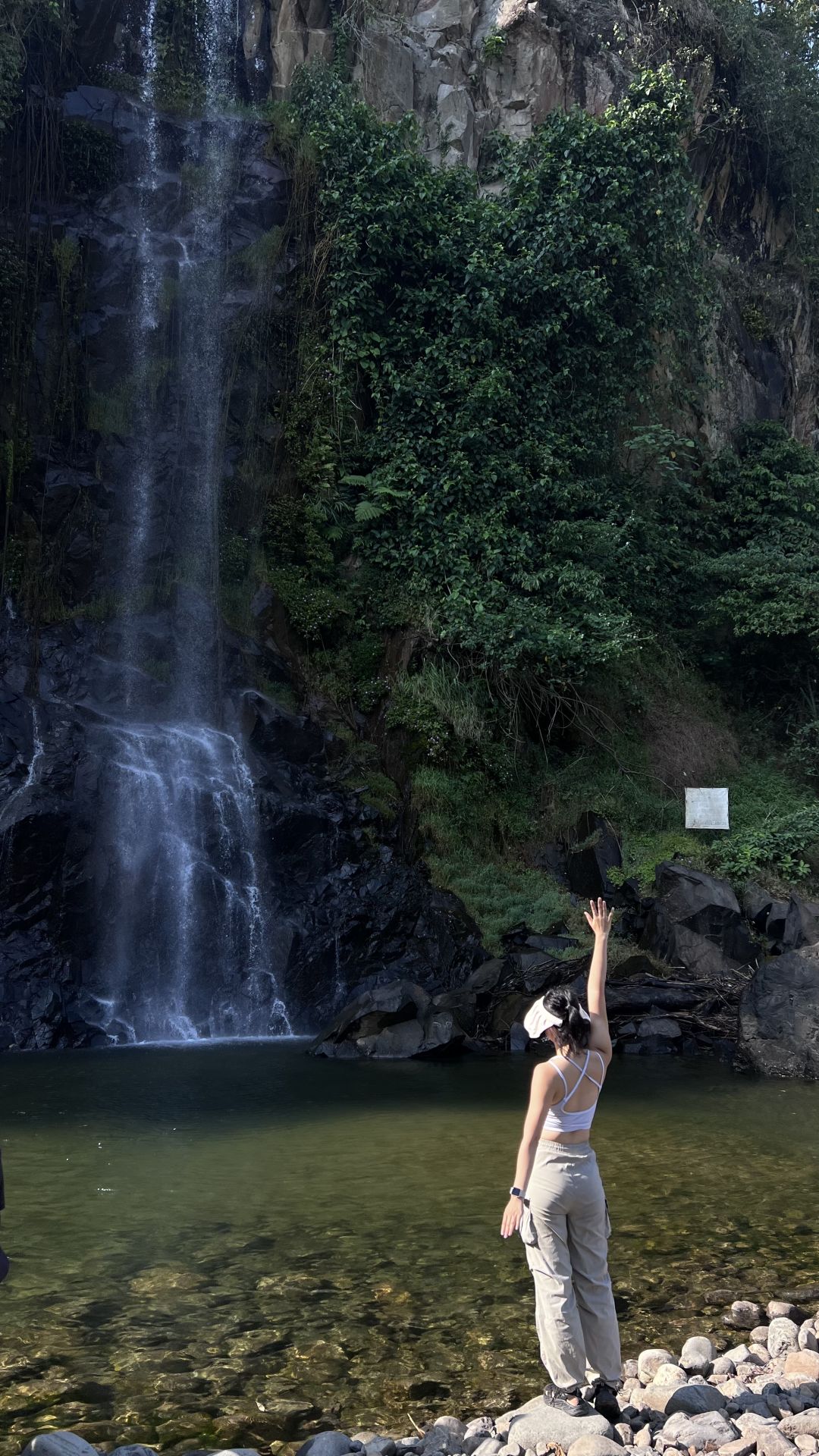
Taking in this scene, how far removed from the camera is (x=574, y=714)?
20109 mm

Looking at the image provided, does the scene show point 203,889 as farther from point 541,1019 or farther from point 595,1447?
point 595,1447

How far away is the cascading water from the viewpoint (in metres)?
15.4

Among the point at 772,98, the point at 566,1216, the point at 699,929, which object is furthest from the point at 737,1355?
the point at 772,98

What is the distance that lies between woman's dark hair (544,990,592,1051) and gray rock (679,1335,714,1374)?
5.04 ft

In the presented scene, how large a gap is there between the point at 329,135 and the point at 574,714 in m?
11.7

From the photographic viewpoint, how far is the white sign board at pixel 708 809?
18859 mm

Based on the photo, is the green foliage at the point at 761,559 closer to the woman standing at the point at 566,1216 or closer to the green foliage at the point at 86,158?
the green foliage at the point at 86,158

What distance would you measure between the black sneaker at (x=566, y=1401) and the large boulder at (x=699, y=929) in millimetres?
10878

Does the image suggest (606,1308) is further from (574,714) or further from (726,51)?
(726,51)

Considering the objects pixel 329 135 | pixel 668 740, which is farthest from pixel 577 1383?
pixel 329 135

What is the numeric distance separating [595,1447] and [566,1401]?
1.52ft

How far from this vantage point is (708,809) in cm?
1894

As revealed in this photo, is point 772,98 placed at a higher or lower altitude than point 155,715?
higher

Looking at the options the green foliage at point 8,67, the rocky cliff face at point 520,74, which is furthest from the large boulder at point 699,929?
the green foliage at point 8,67
